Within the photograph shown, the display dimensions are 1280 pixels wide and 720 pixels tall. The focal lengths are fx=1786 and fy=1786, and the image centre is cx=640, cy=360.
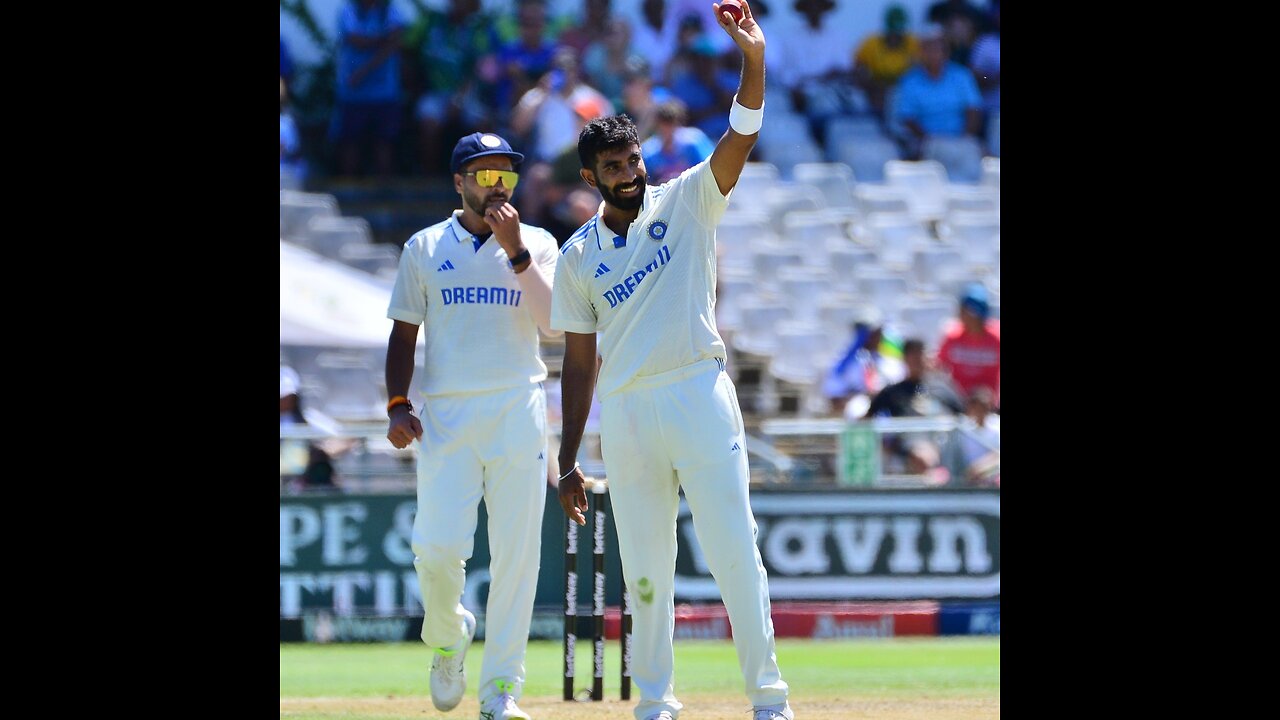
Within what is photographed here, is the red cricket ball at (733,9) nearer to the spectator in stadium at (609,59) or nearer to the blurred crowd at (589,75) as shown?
the blurred crowd at (589,75)

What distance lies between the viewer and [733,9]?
6.56 metres

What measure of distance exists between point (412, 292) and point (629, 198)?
1.43 metres

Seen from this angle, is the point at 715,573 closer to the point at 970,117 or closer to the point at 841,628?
the point at 841,628

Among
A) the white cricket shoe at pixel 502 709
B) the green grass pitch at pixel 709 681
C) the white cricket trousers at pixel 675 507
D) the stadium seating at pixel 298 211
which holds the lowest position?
the green grass pitch at pixel 709 681

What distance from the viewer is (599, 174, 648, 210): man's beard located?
702 centimetres

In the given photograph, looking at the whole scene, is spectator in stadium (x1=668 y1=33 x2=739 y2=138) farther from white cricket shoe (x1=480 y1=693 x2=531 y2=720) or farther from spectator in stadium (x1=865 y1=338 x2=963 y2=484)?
white cricket shoe (x1=480 y1=693 x2=531 y2=720)

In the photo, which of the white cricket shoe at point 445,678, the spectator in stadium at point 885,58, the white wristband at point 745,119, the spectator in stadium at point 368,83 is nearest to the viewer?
the white wristband at point 745,119

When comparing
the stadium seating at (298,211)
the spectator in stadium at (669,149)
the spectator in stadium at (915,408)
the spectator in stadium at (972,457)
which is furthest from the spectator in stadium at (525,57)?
the spectator in stadium at (972,457)

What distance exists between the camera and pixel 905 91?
2145cm

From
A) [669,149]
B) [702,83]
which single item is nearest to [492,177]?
[669,149]

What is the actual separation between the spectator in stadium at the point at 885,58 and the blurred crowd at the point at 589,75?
0.02m

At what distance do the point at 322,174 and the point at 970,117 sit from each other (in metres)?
7.75

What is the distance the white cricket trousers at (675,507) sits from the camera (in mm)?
6820
